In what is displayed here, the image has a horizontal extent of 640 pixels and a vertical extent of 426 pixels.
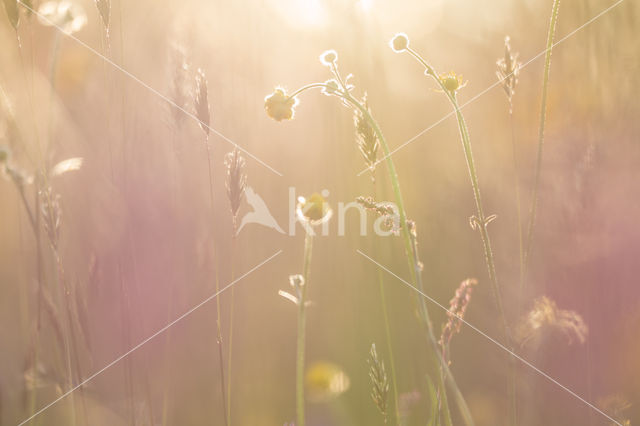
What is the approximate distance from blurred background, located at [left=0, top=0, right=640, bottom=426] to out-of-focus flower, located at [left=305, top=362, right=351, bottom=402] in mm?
15

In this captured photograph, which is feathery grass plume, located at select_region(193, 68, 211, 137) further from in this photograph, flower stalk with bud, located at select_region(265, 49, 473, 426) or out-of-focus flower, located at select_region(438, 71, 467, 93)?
out-of-focus flower, located at select_region(438, 71, 467, 93)

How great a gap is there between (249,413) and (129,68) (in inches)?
67.0

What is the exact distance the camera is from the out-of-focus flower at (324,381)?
129cm

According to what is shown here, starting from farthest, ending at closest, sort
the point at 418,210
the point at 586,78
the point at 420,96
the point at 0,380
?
the point at 420,96, the point at 418,210, the point at 586,78, the point at 0,380

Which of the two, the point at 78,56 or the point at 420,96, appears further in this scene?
the point at 420,96

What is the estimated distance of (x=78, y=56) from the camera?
2.13m

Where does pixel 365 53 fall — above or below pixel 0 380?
above

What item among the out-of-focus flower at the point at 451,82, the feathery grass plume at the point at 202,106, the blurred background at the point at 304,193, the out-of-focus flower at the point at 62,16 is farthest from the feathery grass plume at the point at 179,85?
the out-of-focus flower at the point at 451,82

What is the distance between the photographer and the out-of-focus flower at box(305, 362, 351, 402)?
50.9 inches

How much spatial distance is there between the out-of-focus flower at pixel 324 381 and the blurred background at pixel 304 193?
15 mm

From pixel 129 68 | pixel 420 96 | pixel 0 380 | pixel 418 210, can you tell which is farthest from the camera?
pixel 420 96

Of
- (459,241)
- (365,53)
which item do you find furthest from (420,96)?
(459,241)

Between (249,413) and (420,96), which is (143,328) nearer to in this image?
(249,413)

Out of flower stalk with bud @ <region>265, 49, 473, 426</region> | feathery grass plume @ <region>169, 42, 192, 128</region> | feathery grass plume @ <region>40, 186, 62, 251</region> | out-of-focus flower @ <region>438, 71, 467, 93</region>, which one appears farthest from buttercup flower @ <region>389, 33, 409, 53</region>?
feathery grass plume @ <region>40, 186, 62, 251</region>
